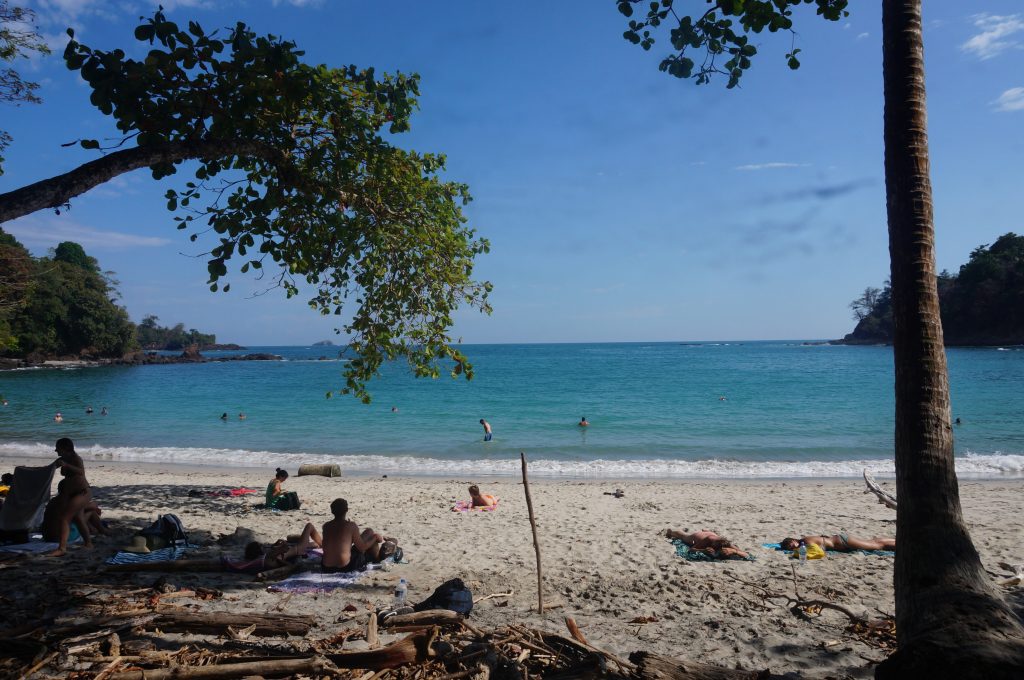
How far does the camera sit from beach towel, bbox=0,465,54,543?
289 inches

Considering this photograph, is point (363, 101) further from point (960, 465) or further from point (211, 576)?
point (960, 465)

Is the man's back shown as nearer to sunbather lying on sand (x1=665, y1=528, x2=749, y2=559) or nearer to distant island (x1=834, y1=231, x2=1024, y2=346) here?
sunbather lying on sand (x1=665, y1=528, x2=749, y2=559)

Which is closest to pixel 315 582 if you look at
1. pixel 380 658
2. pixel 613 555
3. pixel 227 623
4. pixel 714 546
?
pixel 227 623

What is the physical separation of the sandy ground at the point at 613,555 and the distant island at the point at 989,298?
76650mm

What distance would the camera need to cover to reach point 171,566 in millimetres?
6535

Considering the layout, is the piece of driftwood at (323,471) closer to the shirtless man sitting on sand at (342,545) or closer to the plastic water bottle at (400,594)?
the shirtless man sitting on sand at (342,545)

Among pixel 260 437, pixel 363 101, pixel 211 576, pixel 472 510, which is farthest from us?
pixel 260 437

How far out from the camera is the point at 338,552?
22.5ft

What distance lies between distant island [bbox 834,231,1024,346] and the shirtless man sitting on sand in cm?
8706

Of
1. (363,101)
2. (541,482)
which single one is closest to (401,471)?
(541,482)

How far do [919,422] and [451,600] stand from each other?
3924 mm

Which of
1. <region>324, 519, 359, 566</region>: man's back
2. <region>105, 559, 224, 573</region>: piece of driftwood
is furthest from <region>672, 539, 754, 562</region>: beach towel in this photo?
<region>105, 559, 224, 573</region>: piece of driftwood

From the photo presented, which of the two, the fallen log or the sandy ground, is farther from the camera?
the sandy ground

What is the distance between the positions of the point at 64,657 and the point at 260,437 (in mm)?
20222
